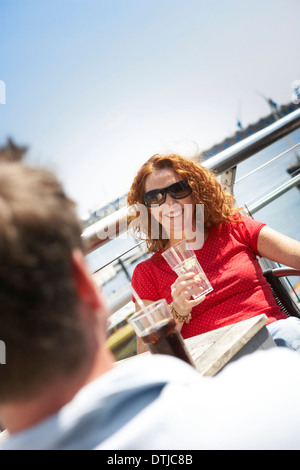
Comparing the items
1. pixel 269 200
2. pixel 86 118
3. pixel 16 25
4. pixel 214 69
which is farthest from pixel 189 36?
pixel 269 200

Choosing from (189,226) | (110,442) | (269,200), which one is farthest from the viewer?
(269,200)

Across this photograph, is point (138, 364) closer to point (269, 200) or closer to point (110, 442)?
point (110, 442)

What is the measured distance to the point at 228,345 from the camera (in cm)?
111

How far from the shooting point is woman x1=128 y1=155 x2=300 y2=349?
1.89 metres

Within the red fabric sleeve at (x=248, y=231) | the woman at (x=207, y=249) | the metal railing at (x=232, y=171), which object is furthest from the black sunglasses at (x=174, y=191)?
the red fabric sleeve at (x=248, y=231)

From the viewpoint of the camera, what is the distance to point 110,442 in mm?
447

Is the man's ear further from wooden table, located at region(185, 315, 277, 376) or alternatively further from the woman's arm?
the woman's arm

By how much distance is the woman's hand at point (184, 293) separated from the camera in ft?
5.49

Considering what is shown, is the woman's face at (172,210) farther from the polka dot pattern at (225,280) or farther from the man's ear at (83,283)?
the man's ear at (83,283)

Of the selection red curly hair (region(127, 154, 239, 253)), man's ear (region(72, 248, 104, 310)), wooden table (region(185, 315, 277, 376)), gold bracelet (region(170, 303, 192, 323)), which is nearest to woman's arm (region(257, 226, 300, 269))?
A: red curly hair (region(127, 154, 239, 253))

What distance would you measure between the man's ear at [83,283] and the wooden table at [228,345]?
1.90 ft

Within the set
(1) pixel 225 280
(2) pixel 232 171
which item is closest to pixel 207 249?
(1) pixel 225 280
